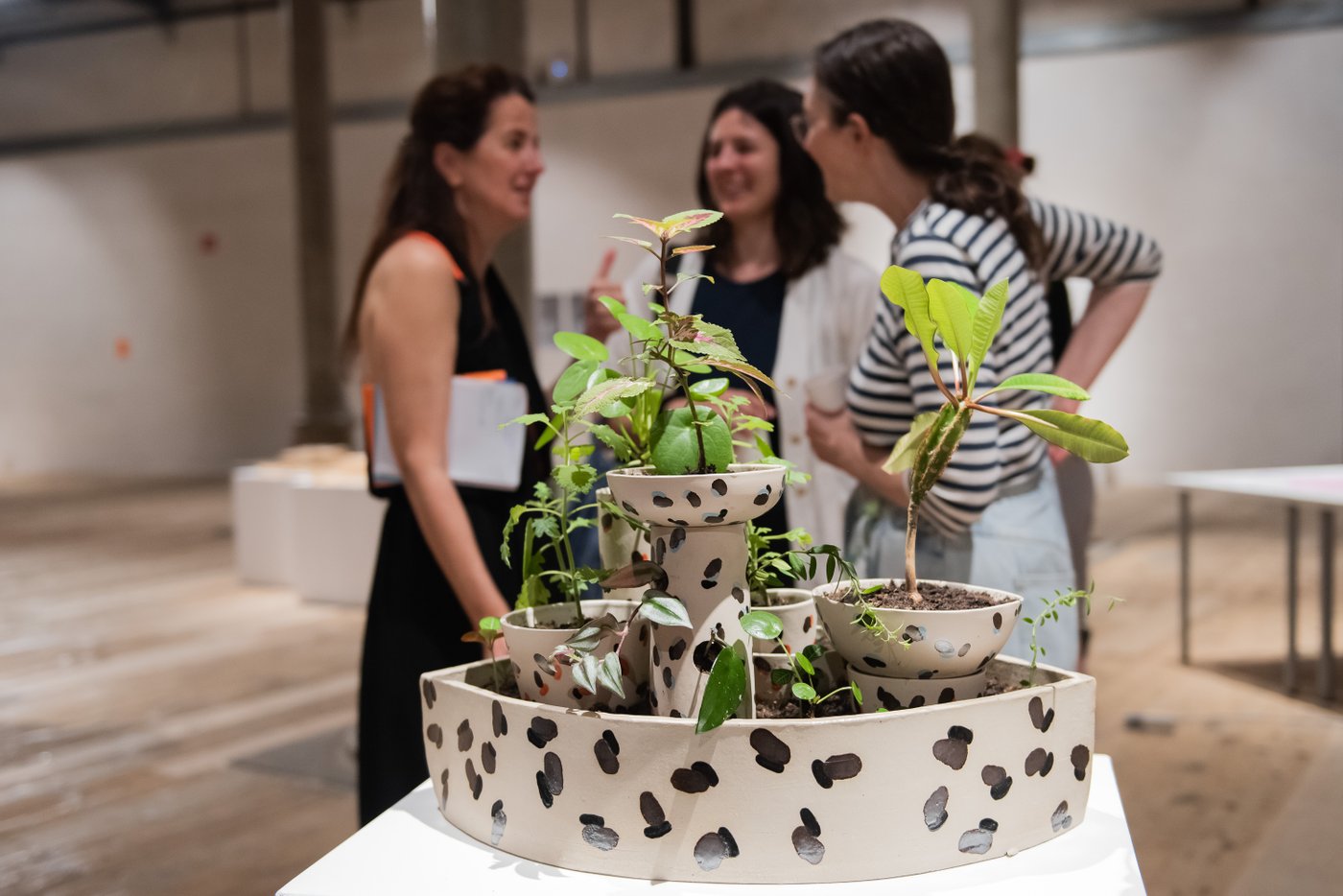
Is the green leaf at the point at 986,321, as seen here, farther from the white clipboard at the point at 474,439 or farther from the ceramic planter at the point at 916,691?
the white clipboard at the point at 474,439

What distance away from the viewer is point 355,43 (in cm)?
1178

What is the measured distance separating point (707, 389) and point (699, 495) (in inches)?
5.4

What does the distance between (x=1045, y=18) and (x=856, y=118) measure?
801 cm

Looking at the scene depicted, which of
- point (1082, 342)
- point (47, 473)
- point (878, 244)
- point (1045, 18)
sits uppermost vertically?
point (1045, 18)

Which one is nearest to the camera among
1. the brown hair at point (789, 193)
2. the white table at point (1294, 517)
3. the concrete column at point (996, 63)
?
the brown hair at point (789, 193)

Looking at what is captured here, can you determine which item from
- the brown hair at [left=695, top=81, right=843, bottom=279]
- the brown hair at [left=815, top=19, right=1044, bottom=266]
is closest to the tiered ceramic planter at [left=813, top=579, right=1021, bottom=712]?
the brown hair at [left=815, top=19, right=1044, bottom=266]

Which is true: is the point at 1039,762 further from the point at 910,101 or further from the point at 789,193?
the point at 789,193

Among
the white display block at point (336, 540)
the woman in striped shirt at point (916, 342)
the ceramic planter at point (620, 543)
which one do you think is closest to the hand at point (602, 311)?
the woman in striped shirt at point (916, 342)

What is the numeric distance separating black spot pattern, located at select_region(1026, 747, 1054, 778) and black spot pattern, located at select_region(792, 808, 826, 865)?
0.59 ft

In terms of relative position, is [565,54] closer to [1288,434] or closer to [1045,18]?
[1045,18]

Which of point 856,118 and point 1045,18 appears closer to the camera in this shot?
point 856,118

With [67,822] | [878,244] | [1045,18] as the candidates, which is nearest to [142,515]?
[67,822]

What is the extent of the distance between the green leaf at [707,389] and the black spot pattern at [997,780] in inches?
14.1

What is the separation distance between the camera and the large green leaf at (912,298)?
0.94 metres
